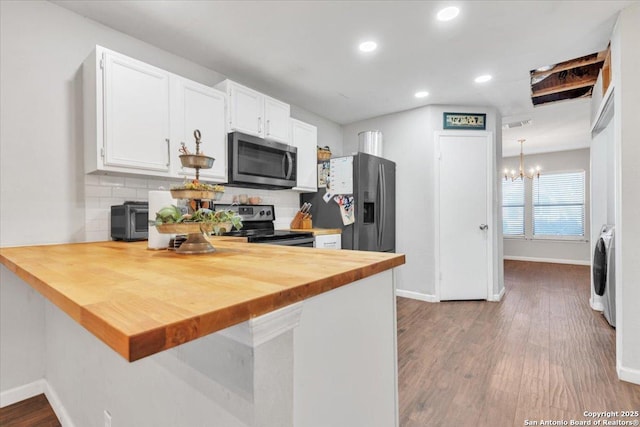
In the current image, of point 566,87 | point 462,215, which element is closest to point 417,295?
point 462,215

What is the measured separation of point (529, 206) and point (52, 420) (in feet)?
28.3

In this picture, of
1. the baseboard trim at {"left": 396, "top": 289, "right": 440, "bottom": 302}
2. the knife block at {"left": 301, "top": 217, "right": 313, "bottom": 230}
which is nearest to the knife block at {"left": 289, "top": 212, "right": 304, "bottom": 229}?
the knife block at {"left": 301, "top": 217, "right": 313, "bottom": 230}

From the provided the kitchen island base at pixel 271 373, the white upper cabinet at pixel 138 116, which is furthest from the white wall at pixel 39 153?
the kitchen island base at pixel 271 373

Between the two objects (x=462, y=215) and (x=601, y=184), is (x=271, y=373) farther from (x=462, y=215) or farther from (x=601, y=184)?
(x=601, y=184)

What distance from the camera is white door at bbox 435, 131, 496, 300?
3955 millimetres

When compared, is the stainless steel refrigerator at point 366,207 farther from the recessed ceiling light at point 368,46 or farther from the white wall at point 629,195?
the white wall at point 629,195

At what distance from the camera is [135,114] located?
2.10 m

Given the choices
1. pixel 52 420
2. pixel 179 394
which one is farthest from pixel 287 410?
pixel 52 420

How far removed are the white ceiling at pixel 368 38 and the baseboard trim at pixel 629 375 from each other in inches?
94.0

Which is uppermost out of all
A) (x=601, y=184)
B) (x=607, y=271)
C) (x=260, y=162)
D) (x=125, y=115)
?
(x=125, y=115)

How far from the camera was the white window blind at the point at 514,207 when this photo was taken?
24.6 ft

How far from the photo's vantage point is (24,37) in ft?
6.28

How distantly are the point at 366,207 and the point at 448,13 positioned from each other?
2081 millimetres

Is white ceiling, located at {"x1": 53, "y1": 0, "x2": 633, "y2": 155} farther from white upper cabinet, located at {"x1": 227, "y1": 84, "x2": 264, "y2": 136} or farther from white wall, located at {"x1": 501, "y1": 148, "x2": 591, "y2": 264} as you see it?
white wall, located at {"x1": 501, "y1": 148, "x2": 591, "y2": 264}
